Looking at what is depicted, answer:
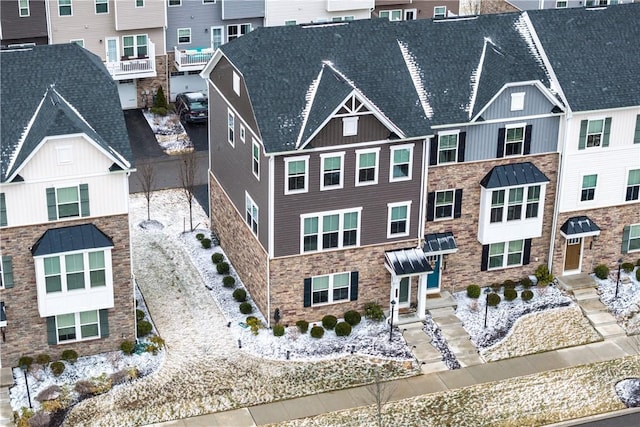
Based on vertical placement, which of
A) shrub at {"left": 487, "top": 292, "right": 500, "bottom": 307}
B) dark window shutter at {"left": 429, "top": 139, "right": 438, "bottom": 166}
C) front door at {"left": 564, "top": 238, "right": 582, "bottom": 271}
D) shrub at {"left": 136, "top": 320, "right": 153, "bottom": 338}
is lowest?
shrub at {"left": 136, "top": 320, "right": 153, "bottom": 338}

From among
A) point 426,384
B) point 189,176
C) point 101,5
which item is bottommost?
point 426,384

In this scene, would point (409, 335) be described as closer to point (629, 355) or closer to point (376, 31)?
point (629, 355)

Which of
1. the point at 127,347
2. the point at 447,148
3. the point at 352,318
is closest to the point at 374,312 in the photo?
the point at 352,318

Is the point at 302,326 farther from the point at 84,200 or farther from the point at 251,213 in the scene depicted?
the point at 84,200

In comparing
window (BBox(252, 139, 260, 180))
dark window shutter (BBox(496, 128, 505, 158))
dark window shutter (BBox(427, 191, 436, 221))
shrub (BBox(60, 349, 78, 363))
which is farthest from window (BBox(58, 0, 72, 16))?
dark window shutter (BBox(496, 128, 505, 158))

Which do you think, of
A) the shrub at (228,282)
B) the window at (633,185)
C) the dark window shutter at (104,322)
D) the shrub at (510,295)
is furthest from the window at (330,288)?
the window at (633,185)

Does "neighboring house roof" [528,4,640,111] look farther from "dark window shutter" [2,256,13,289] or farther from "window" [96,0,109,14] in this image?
"window" [96,0,109,14]
